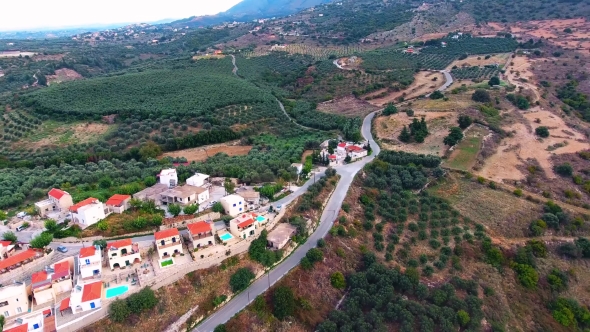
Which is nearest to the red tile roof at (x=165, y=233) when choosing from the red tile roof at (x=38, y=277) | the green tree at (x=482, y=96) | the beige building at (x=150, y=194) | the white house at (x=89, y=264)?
the white house at (x=89, y=264)

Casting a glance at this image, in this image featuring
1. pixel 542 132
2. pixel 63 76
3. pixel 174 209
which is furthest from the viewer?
pixel 63 76

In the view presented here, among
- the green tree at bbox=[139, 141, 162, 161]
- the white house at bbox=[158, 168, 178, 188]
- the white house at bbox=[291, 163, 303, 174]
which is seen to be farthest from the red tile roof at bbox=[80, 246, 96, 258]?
the green tree at bbox=[139, 141, 162, 161]

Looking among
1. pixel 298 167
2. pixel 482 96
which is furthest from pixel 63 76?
pixel 482 96

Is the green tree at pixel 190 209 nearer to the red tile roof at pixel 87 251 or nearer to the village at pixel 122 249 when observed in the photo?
the village at pixel 122 249

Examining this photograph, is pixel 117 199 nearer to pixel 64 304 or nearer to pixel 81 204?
pixel 81 204

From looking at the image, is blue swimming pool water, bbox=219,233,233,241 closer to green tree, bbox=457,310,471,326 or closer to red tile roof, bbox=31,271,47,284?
red tile roof, bbox=31,271,47,284

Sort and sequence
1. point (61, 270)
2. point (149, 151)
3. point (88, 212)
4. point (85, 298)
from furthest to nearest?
point (149, 151)
point (88, 212)
point (61, 270)
point (85, 298)
